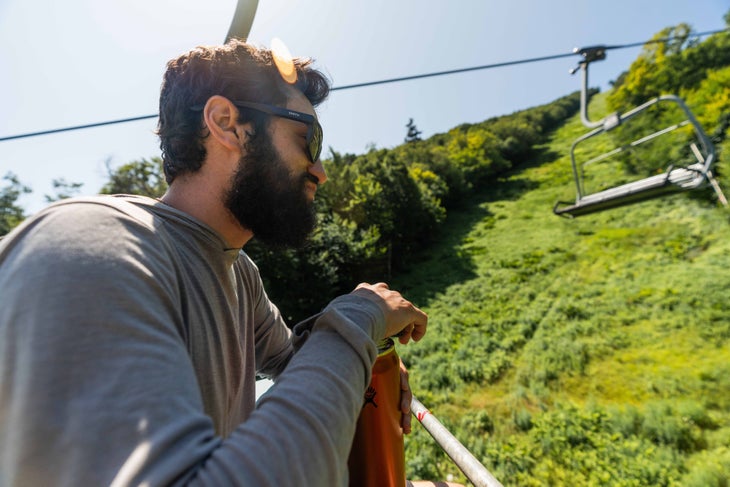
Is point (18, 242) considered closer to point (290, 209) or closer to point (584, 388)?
point (290, 209)

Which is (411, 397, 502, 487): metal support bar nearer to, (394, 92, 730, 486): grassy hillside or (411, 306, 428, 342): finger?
(411, 306, 428, 342): finger

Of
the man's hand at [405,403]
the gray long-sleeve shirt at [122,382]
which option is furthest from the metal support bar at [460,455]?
the gray long-sleeve shirt at [122,382]

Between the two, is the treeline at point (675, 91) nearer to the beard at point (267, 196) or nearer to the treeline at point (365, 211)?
the treeline at point (365, 211)

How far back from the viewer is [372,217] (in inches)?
701

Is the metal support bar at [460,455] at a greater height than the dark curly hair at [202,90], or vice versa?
the dark curly hair at [202,90]

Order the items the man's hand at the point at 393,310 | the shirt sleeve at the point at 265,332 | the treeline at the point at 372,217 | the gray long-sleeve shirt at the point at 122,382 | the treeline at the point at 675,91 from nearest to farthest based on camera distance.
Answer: the gray long-sleeve shirt at the point at 122,382
the man's hand at the point at 393,310
the shirt sleeve at the point at 265,332
the treeline at the point at 372,217
the treeline at the point at 675,91

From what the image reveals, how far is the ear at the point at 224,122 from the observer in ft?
3.89

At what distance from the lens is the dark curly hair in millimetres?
1229

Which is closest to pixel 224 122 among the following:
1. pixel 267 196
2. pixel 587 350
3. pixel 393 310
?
pixel 267 196

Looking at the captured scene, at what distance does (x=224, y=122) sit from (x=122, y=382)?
96 centimetres

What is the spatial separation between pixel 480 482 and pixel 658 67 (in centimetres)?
3352

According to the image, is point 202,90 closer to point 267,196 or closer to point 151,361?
point 267,196

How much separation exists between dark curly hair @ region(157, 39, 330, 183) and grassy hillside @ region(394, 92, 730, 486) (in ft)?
20.5

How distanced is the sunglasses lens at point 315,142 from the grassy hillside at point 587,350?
6051 mm
